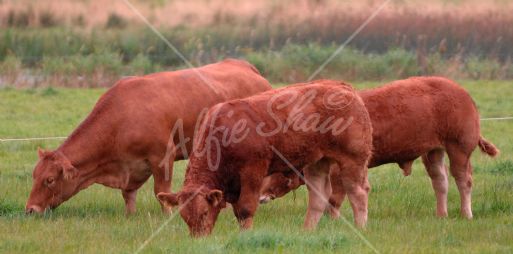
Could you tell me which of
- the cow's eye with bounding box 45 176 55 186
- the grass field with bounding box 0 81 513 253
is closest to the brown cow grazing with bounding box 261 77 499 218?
the grass field with bounding box 0 81 513 253

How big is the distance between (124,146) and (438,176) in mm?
3233

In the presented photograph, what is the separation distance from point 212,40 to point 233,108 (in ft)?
50.8

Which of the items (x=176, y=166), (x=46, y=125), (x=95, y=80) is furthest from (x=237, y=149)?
(x=95, y=80)

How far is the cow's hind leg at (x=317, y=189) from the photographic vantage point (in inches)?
383

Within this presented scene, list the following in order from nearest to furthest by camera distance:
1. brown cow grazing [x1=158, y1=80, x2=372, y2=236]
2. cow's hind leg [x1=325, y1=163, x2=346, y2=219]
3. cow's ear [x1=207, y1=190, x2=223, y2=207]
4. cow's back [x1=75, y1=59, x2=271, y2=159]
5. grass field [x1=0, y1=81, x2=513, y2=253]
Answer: grass field [x1=0, y1=81, x2=513, y2=253] < cow's ear [x1=207, y1=190, x2=223, y2=207] < brown cow grazing [x1=158, y1=80, x2=372, y2=236] < cow's hind leg [x1=325, y1=163, x2=346, y2=219] < cow's back [x1=75, y1=59, x2=271, y2=159]

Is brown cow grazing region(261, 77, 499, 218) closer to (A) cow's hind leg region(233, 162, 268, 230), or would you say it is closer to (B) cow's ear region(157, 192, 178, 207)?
(A) cow's hind leg region(233, 162, 268, 230)

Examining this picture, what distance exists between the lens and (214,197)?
28.1 feet

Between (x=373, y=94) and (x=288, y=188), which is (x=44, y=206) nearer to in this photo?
(x=288, y=188)

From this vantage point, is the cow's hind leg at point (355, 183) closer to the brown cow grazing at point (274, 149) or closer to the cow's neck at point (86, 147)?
the brown cow grazing at point (274, 149)

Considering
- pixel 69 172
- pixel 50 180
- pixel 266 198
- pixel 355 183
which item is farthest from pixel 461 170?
pixel 50 180

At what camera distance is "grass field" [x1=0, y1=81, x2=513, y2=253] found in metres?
8.22

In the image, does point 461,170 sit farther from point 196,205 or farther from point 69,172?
point 69,172

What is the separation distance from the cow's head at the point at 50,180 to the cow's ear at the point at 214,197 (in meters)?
2.48

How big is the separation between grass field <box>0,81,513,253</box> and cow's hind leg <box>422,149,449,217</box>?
0.16 meters
